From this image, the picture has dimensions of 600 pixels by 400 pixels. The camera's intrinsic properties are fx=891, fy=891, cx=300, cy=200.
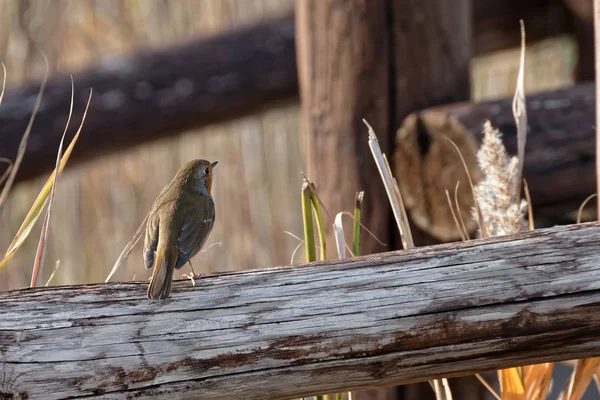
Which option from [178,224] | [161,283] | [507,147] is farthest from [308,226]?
[507,147]

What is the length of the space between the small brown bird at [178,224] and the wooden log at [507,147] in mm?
792

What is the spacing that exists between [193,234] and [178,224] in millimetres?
49

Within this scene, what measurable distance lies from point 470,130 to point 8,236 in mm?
3917

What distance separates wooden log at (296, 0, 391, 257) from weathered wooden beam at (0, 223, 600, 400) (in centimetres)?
139

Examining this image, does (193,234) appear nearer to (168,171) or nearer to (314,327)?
(314,327)

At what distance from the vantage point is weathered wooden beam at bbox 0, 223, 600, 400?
4.83 feet

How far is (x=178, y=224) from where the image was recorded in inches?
87.2

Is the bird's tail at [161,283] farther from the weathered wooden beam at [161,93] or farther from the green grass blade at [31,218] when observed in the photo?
the weathered wooden beam at [161,93]

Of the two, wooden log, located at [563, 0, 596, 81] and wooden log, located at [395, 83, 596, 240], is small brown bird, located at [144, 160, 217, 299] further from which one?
wooden log, located at [563, 0, 596, 81]

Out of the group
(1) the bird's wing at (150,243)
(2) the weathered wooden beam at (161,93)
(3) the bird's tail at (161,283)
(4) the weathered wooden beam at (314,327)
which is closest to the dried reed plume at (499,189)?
(4) the weathered wooden beam at (314,327)

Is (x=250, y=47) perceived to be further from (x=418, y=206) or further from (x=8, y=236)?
(x=8, y=236)

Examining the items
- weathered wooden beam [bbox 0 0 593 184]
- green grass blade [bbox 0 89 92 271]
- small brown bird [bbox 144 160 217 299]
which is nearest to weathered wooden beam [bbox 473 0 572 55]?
weathered wooden beam [bbox 0 0 593 184]

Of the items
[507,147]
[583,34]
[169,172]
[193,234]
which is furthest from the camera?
[169,172]

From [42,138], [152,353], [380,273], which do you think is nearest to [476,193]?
[380,273]
